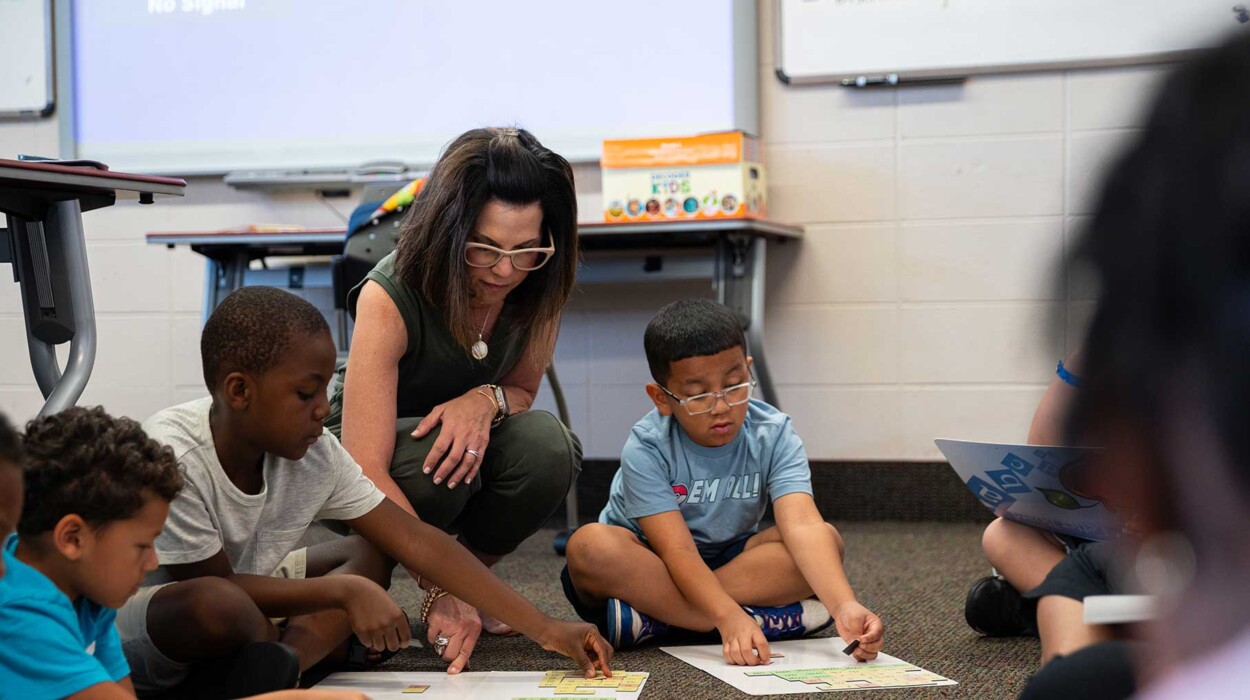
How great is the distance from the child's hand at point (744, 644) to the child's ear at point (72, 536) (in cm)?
84

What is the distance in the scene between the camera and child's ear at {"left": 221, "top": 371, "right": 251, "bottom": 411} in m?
1.33

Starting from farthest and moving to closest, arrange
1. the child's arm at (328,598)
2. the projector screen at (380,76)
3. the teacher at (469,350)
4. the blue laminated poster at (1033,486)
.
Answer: the projector screen at (380,76)
the teacher at (469,350)
the child's arm at (328,598)
the blue laminated poster at (1033,486)

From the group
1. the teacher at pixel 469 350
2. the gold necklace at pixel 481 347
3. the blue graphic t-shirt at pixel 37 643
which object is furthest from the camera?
the gold necklace at pixel 481 347

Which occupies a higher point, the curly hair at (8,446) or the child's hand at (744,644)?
the curly hair at (8,446)

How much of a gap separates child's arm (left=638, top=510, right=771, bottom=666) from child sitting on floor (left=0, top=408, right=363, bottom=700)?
667 mm

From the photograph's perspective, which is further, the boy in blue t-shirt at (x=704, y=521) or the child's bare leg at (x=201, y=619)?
the boy in blue t-shirt at (x=704, y=521)

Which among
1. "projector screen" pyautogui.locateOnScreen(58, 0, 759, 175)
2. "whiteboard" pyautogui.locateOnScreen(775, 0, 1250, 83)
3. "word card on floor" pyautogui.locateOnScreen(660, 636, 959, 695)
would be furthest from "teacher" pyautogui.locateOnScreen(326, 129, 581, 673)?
"whiteboard" pyautogui.locateOnScreen(775, 0, 1250, 83)

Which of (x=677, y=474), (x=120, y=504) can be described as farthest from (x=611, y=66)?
(x=120, y=504)

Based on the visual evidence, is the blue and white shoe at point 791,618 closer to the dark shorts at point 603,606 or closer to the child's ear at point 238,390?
the dark shorts at point 603,606

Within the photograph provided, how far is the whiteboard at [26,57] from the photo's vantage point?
138 inches

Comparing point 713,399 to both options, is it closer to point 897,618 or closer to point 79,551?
point 897,618

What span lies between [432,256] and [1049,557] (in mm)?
955

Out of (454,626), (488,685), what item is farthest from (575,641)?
(454,626)

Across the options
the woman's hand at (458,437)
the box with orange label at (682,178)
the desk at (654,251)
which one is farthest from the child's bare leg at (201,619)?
the box with orange label at (682,178)
